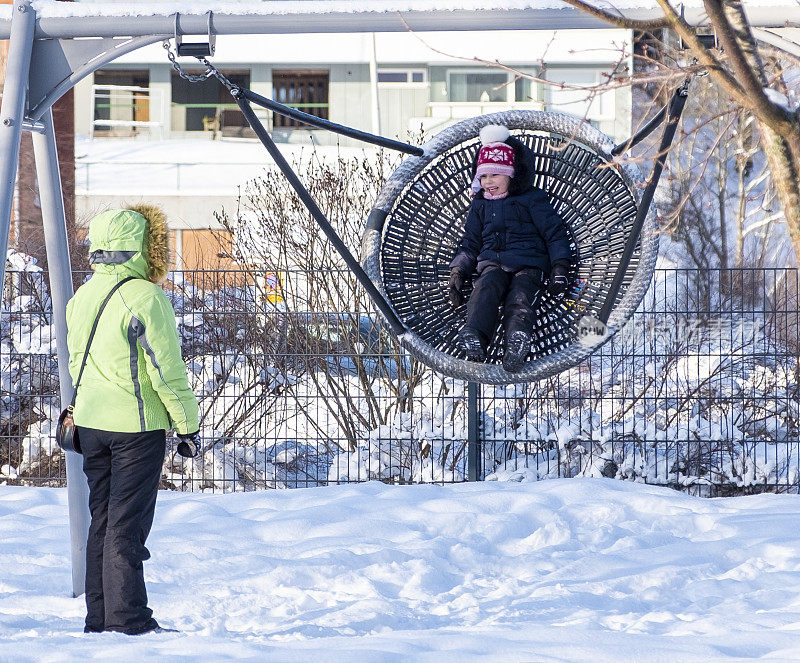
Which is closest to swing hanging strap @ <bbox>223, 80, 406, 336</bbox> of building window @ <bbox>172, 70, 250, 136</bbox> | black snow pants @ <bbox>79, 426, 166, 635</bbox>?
black snow pants @ <bbox>79, 426, 166, 635</bbox>

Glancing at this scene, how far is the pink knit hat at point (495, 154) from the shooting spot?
4.32m

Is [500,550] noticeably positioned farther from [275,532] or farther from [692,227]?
[692,227]

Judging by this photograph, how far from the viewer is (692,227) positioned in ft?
54.5

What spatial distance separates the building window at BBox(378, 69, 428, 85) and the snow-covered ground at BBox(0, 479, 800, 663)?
18.5 metres

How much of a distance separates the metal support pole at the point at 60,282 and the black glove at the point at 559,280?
2065mm

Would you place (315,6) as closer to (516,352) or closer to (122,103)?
(516,352)

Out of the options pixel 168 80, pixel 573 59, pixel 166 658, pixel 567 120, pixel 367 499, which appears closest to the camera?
pixel 166 658

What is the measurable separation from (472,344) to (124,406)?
1.54 meters

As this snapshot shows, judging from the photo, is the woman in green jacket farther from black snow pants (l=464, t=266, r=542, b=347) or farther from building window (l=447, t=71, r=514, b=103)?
building window (l=447, t=71, r=514, b=103)

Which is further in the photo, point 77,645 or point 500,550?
point 500,550

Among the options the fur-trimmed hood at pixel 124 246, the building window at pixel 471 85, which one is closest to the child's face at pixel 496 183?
the fur-trimmed hood at pixel 124 246

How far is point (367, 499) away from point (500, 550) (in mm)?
1122

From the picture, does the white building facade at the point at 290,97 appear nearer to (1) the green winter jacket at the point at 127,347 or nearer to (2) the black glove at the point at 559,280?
(2) the black glove at the point at 559,280

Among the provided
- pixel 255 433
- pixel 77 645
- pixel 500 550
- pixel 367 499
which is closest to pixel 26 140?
pixel 255 433
